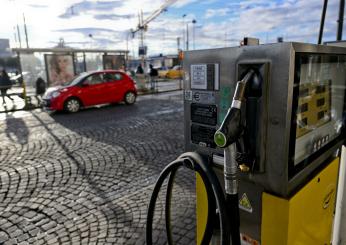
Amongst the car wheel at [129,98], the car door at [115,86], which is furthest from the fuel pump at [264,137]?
the car wheel at [129,98]

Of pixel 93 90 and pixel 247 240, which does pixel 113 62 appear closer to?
pixel 93 90

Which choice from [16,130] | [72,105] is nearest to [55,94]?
[72,105]

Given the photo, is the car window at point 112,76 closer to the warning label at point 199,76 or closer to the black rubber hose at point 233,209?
the warning label at point 199,76

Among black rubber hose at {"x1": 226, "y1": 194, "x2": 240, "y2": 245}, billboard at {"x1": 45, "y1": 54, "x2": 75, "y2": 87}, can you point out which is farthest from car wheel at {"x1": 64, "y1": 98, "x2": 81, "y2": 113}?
black rubber hose at {"x1": 226, "y1": 194, "x2": 240, "y2": 245}

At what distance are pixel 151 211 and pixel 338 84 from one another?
1.60 meters

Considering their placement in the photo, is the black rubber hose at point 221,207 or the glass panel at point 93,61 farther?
the glass panel at point 93,61

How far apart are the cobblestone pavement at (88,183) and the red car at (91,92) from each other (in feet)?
8.26

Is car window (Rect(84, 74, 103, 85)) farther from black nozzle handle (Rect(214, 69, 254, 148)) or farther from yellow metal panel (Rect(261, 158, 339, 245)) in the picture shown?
black nozzle handle (Rect(214, 69, 254, 148))

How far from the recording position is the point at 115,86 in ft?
40.1

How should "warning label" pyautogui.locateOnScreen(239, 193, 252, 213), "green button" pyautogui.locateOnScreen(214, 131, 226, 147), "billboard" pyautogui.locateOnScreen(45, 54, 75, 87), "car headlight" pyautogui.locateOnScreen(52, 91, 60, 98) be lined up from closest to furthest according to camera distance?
"green button" pyautogui.locateOnScreen(214, 131, 226, 147) → "warning label" pyautogui.locateOnScreen(239, 193, 252, 213) → "car headlight" pyautogui.locateOnScreen(52, 91, 60, 98) → "billboard" pyautogui.locateOnScreen(45, 54, 75, 87)

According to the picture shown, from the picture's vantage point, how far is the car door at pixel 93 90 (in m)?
11.3

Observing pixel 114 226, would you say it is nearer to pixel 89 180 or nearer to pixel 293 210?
pixel 89 180

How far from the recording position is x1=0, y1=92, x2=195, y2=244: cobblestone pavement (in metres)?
3.22

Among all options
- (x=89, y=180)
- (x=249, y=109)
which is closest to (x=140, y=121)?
(x=89, y=180)
